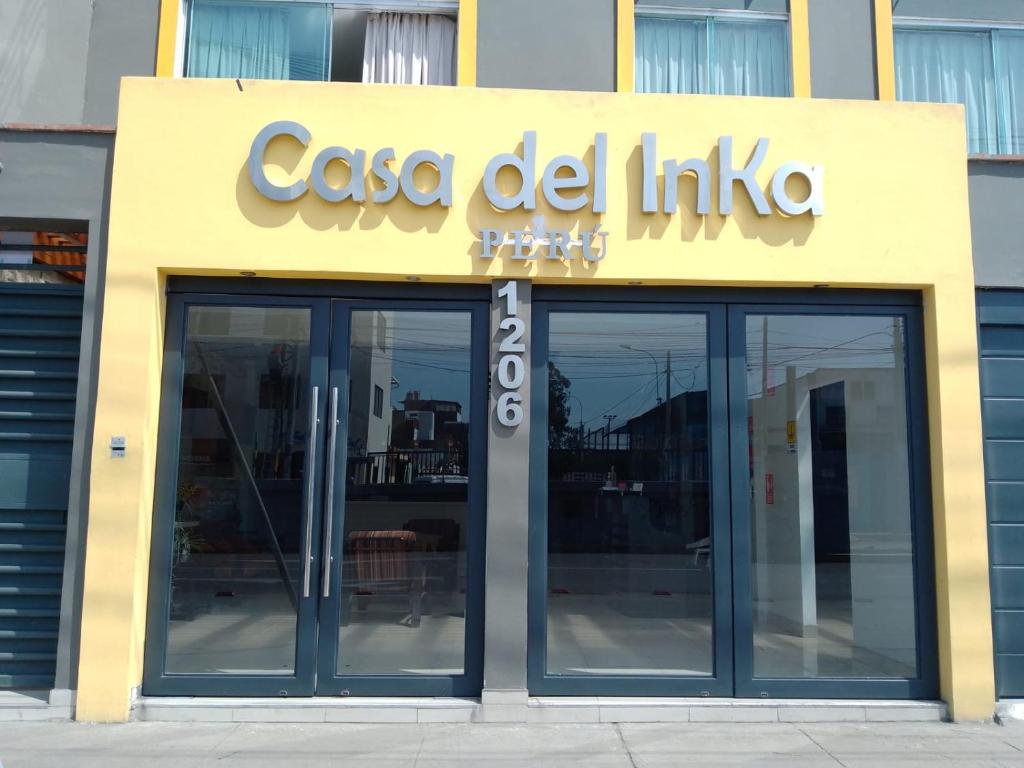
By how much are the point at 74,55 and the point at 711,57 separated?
5147 mm

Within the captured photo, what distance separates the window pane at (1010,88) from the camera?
7.16m

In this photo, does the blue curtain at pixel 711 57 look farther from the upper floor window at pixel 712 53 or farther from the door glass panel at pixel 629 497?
the door glass panel at pixel 629 497

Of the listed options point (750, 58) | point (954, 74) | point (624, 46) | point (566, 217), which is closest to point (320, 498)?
point (566, 217)

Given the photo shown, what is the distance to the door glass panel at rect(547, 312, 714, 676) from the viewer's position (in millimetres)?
6359

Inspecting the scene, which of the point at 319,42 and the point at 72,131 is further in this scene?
the point at 319,42

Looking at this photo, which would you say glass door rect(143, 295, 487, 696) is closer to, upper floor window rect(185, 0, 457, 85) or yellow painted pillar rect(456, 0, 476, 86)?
yellow painted pillar rect(456, 0, 476, 86)

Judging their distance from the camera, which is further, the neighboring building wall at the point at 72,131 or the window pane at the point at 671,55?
the window pane at the point at 671,55

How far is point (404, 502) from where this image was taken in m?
6.34

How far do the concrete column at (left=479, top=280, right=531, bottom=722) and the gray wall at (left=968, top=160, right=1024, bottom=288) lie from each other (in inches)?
139

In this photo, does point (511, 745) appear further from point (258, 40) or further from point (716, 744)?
point (258, 40)

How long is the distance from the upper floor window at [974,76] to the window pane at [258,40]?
4890 millimetres

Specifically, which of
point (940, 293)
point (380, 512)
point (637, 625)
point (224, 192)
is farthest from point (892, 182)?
point (224, 192)

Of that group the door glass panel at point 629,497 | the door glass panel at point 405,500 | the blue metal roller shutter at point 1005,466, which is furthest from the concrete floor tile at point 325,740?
the blue metal roller shutter at point 1005,466

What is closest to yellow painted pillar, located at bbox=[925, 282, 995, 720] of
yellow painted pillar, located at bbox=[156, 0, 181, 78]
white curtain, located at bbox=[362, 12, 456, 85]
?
white curtain, located at bbox=[362, 12, 456, 85]
